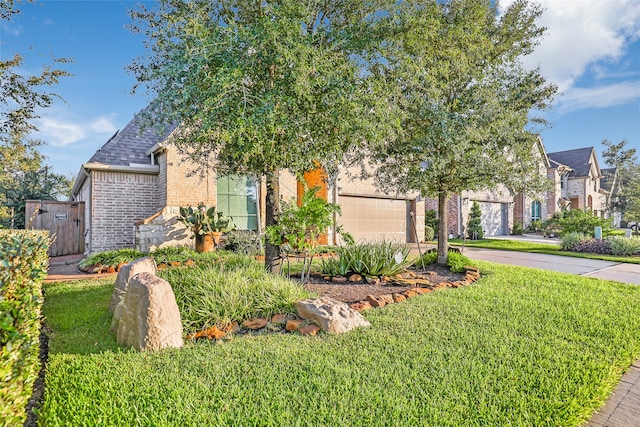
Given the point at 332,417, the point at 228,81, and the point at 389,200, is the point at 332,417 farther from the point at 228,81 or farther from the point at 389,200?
the point at 389,200

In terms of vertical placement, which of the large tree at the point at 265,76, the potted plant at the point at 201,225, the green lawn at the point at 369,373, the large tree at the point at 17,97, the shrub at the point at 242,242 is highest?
the large tree at the point at 17,97

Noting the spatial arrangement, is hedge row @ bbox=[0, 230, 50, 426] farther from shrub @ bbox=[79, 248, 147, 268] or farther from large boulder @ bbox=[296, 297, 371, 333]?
shrub @ bbox=[79, 248, 147, 268]

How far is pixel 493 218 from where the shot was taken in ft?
72.5

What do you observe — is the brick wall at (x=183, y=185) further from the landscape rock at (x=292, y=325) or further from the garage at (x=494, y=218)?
the garage at (x=494, y=218)

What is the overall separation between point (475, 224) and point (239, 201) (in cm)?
1412

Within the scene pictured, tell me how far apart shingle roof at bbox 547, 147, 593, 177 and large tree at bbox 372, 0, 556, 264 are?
90.5 ft

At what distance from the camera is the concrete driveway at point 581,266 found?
26.6 ft

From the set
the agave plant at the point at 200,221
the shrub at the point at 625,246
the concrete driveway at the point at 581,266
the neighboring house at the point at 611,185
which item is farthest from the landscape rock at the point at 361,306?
the neighboring house at the point at 611,185

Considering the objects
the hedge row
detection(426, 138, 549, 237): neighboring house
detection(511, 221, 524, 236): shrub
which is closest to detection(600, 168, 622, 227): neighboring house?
detection(426, 138, 549, 237): neighboring house

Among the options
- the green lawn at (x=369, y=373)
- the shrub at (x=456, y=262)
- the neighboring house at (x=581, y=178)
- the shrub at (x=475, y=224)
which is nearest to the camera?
the green lawn at (x=369, y=373)

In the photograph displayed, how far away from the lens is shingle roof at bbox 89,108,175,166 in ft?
33.0

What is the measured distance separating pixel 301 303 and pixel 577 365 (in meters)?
2.81

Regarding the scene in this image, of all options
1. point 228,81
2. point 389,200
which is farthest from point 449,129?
point 389,200

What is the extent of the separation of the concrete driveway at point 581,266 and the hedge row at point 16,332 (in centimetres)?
1011
